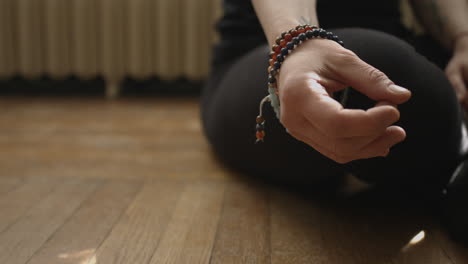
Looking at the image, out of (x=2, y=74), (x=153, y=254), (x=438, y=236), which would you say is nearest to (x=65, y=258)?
(x=153, y=254)

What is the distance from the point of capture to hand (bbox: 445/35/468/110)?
68 centimetres

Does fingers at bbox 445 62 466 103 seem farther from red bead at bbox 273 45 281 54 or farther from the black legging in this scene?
red bead at bbox 273 45 281 54

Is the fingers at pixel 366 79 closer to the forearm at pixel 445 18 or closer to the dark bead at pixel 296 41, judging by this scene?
the dark bead at pixel 296 41

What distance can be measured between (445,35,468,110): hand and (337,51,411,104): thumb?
0.35 m

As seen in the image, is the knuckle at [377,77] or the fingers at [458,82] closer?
the knuckle at [377,77]

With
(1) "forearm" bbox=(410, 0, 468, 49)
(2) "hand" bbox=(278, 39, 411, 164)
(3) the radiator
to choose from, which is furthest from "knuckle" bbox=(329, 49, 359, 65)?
(3) the radiator

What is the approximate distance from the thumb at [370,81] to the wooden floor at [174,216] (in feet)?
0.67

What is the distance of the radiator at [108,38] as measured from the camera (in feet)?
6.27

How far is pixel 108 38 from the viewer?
1.93 m

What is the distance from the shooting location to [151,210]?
0.64m

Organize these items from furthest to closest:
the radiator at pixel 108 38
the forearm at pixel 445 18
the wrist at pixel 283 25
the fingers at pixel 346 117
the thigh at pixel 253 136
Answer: the radiator at pixel 108 38 → the forearm at pixel 445 18 → the thigh at pixel 253 136 → the wrist at pixel 283 25 → the fingers at pixel 346 117

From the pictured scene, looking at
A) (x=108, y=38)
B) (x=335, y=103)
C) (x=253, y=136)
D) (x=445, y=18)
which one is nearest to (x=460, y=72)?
(x=445, y=18)

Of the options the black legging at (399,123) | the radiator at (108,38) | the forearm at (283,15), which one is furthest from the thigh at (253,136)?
the radiator at (108,38)

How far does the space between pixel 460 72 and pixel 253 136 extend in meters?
0.32
